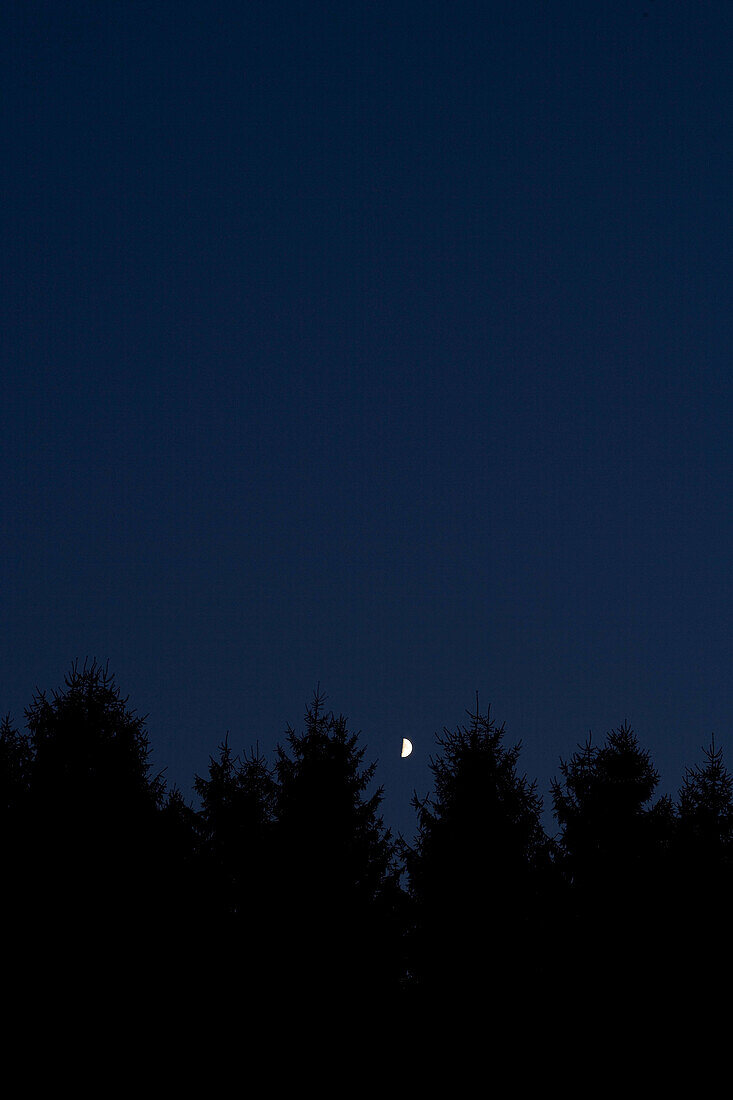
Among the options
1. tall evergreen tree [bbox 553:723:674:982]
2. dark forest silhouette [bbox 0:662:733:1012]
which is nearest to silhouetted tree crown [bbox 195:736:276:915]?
dark forest silhouette [bbox 0:662:733:1012]

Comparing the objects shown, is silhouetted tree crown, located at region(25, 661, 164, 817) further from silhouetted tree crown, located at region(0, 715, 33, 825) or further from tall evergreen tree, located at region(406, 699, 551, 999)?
tall evergreen tree, located at region(406, 699, 551, 999)

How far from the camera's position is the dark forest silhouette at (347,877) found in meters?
23.3

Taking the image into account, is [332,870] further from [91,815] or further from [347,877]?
[91,815]

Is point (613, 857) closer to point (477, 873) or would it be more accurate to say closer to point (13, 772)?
point (477, 873)

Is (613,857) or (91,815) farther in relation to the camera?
(613,857)

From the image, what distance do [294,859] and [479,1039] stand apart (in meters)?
5.99

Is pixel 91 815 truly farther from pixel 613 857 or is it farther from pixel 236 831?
pixel 613 857

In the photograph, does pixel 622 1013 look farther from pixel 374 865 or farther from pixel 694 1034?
pixel 374 865

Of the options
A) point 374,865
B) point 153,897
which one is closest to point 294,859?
point 374,865

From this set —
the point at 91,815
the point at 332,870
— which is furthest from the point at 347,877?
the point at 91,815

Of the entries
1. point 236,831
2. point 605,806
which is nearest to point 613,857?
point 605,806

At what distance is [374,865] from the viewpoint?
27.3 meters

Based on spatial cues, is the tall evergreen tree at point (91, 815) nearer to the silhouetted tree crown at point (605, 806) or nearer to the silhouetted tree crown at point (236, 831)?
the silhouetted tree crown at point (236, 831)

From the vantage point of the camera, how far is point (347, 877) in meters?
26.5
